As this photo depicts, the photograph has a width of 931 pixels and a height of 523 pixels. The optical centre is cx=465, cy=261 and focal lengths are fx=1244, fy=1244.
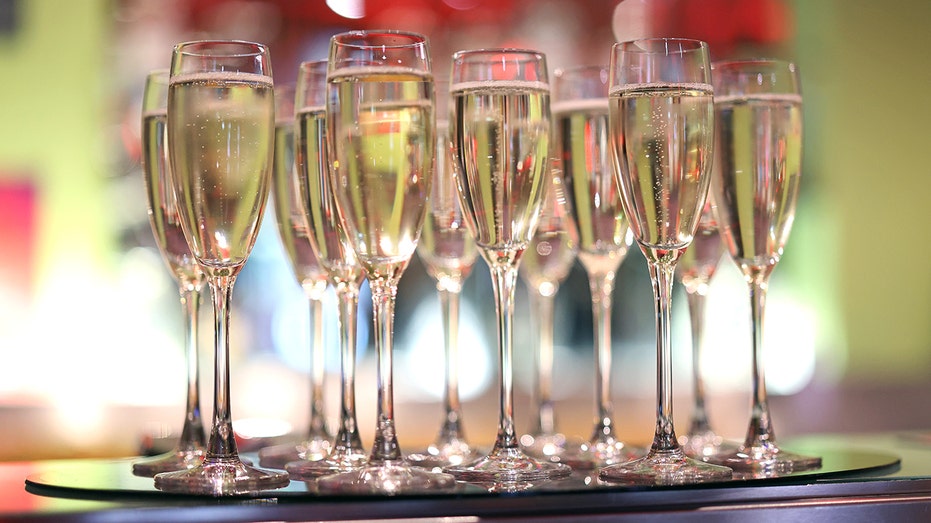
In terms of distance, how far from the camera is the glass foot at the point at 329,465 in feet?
2.97

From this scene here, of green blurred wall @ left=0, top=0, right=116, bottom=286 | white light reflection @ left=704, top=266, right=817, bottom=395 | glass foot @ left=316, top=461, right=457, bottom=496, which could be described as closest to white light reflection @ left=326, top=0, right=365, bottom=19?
green blurred wall @ left=0, top=0, right=116, bottom=286

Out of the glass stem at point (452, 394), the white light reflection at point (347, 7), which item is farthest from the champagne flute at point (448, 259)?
the white light reflection at point (347, 7)

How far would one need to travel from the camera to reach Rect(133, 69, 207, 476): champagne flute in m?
1.05

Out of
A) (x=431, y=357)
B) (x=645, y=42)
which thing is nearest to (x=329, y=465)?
(x=645, y=42)

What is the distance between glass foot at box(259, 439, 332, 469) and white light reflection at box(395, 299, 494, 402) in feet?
6.11

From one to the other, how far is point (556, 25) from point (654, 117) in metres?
2.37

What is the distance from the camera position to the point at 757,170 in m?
1.02

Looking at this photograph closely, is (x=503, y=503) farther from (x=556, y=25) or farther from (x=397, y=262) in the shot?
(x=556, y=25)

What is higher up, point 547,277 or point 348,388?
point 547,277

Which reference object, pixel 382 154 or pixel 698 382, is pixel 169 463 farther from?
pixel 698 382

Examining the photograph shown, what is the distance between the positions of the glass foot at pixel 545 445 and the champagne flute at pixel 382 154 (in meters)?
0.28

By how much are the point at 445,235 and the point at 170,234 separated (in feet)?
0.83

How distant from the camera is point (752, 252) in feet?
3.37

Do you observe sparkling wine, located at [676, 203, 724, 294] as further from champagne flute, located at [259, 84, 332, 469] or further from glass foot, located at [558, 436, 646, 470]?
champagne flute, located at [259, 84, 332, 469]
